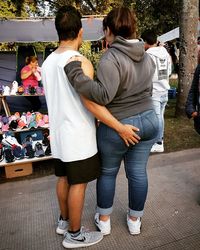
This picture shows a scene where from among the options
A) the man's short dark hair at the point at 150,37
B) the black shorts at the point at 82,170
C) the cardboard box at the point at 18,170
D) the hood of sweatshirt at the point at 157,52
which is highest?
the man's short dark hair at the point at 150,37

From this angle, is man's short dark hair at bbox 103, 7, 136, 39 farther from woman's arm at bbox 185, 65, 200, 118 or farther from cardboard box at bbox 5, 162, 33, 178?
cardboard box at bbox 5, 162, 33, 178

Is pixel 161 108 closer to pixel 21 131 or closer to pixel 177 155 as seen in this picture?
pixel 177 155

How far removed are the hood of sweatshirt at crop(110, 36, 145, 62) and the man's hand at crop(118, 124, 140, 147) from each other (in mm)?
464

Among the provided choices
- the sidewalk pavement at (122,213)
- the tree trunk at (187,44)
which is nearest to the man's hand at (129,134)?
the sidewalk pavement at (122,213)

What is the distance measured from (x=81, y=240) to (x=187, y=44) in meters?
5.25

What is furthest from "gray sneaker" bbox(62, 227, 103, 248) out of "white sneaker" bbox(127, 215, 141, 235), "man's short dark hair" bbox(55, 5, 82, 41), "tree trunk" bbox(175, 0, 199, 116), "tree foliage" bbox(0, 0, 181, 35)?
"tree foliage" bbox(0, 0, 181, 35)

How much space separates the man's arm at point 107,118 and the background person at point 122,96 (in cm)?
5

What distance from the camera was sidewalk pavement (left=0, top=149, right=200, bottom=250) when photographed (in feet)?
8.05

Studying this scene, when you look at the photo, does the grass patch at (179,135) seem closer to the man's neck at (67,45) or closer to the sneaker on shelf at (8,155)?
the sneaker on shelf at (8,155)

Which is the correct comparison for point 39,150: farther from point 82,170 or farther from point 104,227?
point 82,170

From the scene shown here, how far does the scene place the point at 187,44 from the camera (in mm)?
6418

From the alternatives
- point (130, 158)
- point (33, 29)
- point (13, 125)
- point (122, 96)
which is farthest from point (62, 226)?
point (33, 29)

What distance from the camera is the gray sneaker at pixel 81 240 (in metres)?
2.34

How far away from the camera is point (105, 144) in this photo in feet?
7.22
